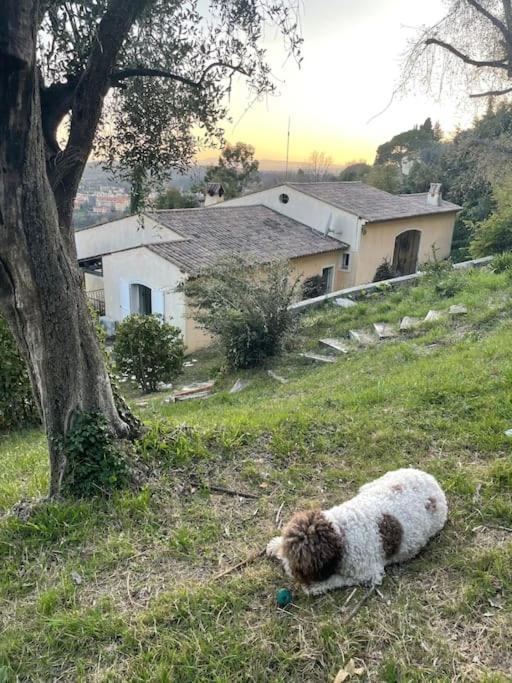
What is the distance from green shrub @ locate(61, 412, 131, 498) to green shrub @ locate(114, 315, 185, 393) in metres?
6.83

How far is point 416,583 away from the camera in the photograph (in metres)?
2.40

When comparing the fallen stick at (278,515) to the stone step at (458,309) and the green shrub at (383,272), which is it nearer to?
the stone step at (458,309)

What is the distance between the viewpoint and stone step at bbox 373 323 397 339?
810 centimetres

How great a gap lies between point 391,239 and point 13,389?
19.2m

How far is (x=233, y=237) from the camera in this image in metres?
18.0

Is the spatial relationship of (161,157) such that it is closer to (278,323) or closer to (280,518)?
(280,518)

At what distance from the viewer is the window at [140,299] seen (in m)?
17.4

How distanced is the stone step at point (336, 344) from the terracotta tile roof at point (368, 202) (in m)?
12.7

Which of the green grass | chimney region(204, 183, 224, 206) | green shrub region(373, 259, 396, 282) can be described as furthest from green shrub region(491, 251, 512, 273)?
chimney region(204, 183, 224, 206)

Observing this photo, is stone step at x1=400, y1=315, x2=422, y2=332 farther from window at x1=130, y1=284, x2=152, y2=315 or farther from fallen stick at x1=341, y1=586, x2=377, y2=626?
window at x1=130, y1=284, x2=152, y2=315

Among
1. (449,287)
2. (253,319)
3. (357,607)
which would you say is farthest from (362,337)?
(357,607)

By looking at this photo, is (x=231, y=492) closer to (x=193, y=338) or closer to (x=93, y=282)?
(x=193, y=338)

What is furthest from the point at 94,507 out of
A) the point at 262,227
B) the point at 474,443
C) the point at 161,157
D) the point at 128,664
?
the point at 262,227

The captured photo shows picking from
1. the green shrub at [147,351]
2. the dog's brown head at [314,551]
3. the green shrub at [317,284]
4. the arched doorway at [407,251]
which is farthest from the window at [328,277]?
the dog's brown head at [314,551]
